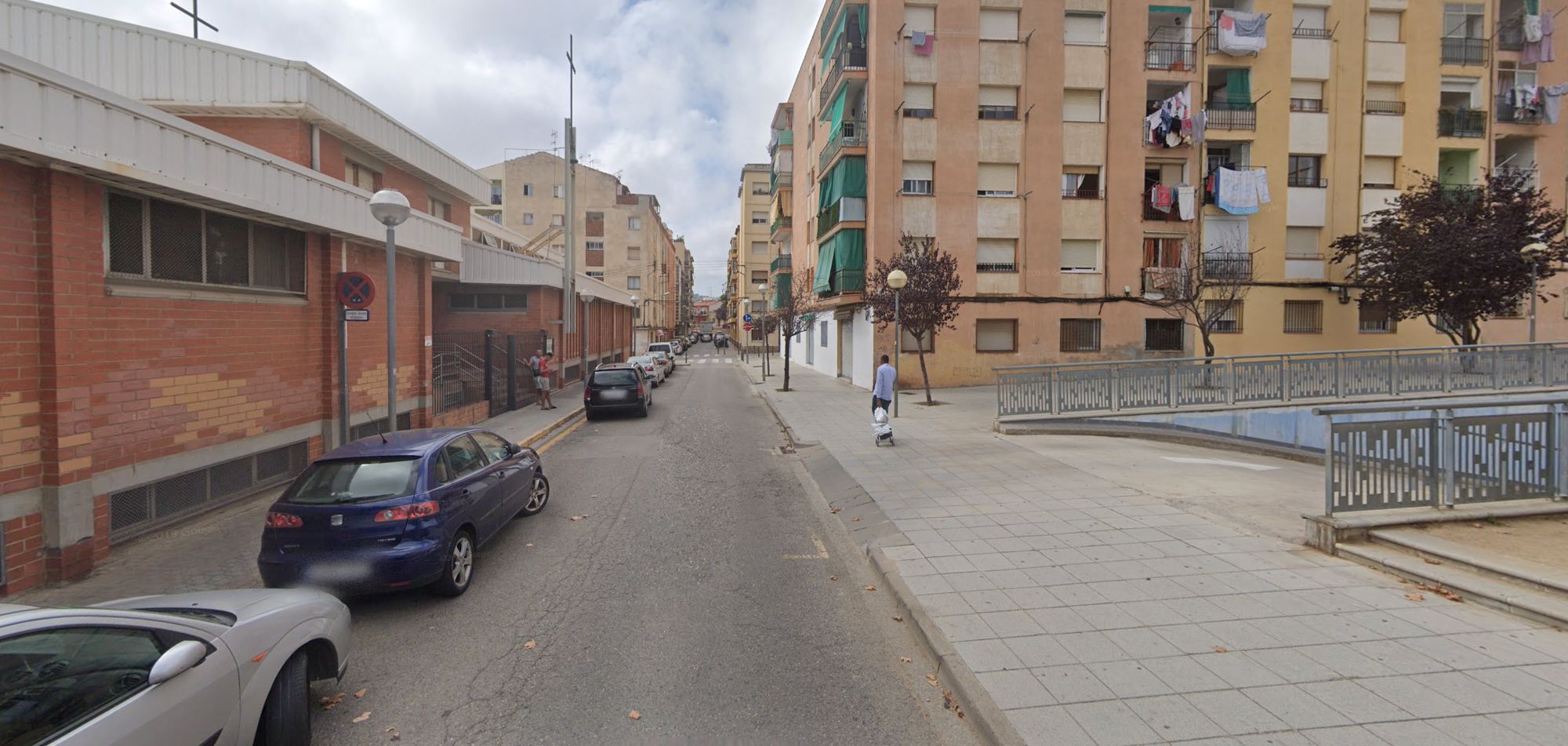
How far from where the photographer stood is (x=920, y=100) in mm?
23391

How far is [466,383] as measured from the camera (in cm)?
1603

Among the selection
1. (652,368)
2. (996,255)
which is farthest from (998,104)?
(652,368)

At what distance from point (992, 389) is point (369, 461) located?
19.8 metres

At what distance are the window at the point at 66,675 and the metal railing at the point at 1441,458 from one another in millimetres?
7892

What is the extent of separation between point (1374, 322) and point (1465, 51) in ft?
35.2

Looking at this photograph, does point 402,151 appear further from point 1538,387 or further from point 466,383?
point 1538,387

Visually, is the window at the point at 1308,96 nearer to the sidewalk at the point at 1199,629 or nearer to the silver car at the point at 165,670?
the sidewalk at the point at 1199,629

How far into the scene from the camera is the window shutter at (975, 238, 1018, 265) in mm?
23625

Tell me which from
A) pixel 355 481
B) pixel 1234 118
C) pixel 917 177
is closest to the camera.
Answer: pixel 355 481

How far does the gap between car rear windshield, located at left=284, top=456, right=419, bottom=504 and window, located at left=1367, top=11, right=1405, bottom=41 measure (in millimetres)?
33944

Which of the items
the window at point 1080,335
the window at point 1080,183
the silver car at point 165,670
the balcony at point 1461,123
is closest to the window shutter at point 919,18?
the window at point 1080,183

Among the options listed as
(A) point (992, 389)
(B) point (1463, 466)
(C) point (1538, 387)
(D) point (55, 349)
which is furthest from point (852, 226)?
(D) point (55, 349)

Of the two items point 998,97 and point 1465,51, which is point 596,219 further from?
point 1465,51

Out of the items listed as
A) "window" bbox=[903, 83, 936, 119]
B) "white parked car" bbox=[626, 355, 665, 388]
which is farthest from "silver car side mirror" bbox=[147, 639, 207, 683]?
"window" bbox=[903, 83, 936, 119]
